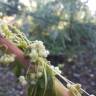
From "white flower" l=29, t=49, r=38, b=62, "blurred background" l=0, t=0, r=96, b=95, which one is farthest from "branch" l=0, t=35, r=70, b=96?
"blurred background" l=0, t=0, r=96, b=95

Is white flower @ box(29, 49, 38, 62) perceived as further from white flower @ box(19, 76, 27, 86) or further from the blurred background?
the blurred background

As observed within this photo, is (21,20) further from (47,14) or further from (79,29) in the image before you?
(79,29)

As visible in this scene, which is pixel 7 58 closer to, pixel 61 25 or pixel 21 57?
pixel 21 57

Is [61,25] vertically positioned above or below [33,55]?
above

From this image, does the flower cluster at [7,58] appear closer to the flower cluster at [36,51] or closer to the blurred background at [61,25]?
the flower cluster at [36,51]

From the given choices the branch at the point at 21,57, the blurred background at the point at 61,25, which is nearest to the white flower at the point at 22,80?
the branch at the point at 21,57

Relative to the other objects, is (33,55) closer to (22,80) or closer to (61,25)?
(22,80)

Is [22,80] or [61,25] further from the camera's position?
[61,25]

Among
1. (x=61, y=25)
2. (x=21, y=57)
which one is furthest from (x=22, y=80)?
(x=61, y=25)
